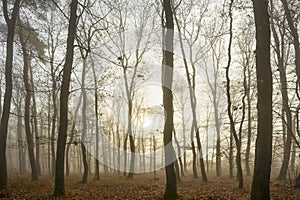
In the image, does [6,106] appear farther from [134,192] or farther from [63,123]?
[134,192]

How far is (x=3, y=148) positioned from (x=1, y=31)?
8.93 m

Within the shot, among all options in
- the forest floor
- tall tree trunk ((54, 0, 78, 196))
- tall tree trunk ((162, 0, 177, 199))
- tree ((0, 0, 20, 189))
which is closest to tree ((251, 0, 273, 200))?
tall tree trunk ((162, 0, 177, 199))

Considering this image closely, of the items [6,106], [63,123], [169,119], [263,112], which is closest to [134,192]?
[63,123]

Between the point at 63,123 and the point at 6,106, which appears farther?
the point at 6,106

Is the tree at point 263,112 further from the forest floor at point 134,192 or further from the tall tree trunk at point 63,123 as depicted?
the tall tree trunk at point 63,123

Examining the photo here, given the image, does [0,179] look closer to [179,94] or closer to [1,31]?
[1,31]

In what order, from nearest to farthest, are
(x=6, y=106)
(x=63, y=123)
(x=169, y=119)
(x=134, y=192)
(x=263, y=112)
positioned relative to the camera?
1. (x=263, y=112)
2. (x=169, y=119)
3. (x=63, y=123)
4. (x=134, y=192)
5. (x=6, y=106)

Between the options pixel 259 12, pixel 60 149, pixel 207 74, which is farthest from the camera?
pixel 207 74

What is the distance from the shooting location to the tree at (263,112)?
24.3ft

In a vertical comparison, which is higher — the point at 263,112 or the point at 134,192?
the point at 263,112

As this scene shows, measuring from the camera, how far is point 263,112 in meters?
7.59

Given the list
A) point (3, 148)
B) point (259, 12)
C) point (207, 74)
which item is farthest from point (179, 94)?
point (259, 12)

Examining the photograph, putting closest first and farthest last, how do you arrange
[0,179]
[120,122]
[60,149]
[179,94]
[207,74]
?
1. [60,149]
2. [0,179]
3. [207,74]
4. [179,94]
5. [120,122]

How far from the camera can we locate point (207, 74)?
91.8 feet
